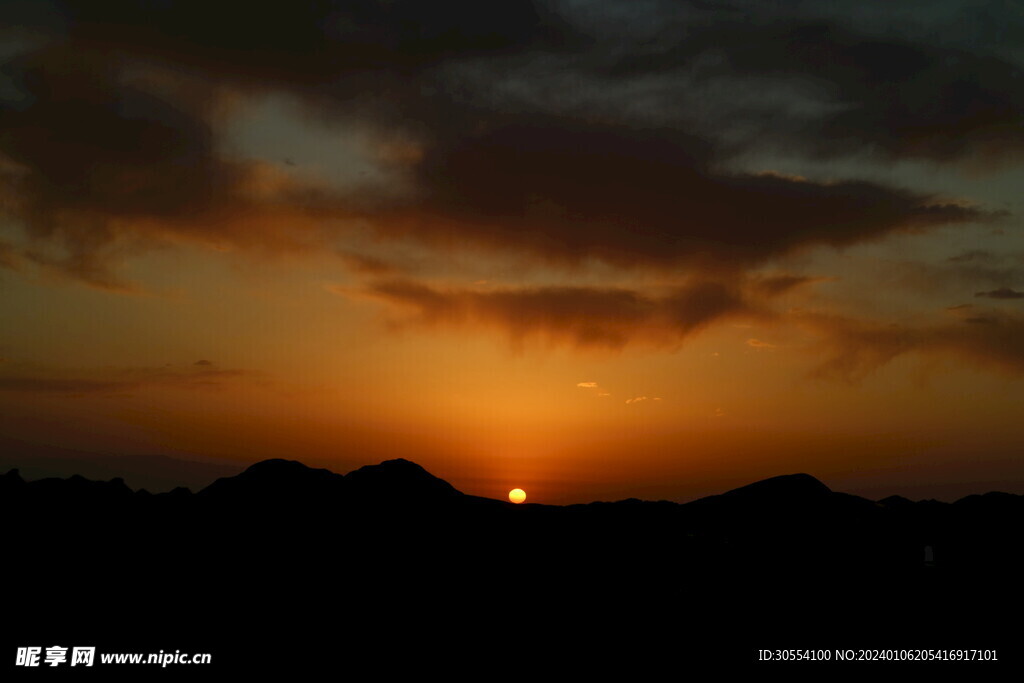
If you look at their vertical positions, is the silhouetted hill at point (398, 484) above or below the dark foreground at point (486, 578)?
above

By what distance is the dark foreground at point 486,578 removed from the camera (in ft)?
218

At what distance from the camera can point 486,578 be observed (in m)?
79.1

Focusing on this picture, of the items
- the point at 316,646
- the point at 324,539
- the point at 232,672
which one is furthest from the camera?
the point at 324,539

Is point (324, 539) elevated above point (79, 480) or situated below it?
below

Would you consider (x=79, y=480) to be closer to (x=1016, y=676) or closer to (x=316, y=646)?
(x=316, y=646)

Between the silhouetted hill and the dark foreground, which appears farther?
the silhouetted hill

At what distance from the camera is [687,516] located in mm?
90875

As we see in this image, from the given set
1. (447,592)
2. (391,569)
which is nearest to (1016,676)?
(447,592)

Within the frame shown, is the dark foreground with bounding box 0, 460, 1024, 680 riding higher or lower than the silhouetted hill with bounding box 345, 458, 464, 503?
lower

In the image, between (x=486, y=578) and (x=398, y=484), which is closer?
(x=486, y=578)

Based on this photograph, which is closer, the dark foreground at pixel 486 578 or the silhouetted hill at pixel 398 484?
the dark foreground at pixel 486 578

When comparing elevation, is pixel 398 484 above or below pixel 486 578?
above

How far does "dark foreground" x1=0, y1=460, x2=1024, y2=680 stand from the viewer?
218ft

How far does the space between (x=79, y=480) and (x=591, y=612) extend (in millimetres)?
59309
